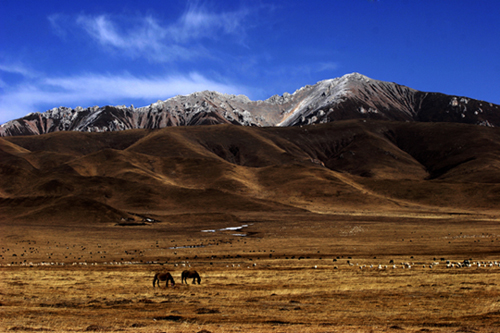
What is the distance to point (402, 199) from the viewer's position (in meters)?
167

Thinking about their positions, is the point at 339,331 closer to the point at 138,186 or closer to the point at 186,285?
the point at 186,285

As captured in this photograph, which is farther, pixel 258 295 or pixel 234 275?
pixel 234 275

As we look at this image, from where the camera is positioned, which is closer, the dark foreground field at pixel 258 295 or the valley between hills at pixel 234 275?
the dark foreground field at pixel 258 295

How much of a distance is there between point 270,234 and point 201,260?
119 ft

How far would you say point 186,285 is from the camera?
28.4m

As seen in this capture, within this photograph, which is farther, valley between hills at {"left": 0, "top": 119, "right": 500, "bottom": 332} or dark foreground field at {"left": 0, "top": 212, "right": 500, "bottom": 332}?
valley between hills at {"left": 0, "top": 119, "right": 500, "bottom": 332}

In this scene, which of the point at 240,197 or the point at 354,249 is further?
the point at 240,197

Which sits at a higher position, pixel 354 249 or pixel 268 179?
pixel 268 179

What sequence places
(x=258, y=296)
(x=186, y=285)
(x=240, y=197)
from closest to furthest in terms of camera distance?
1. (x=258, y=296)
2. (x=186, y=285)
3. (x=240, y=197)

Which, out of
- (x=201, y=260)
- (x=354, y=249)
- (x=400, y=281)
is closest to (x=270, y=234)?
(x=354, y=249)

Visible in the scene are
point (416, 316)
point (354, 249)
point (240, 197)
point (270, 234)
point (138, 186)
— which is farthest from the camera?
point (138, 186)

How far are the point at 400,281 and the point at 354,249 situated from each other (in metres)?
27.4

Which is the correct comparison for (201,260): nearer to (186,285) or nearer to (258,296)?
(186,285)

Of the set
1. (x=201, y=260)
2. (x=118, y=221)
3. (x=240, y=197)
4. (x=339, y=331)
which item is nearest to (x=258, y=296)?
(x=339, y=331)
